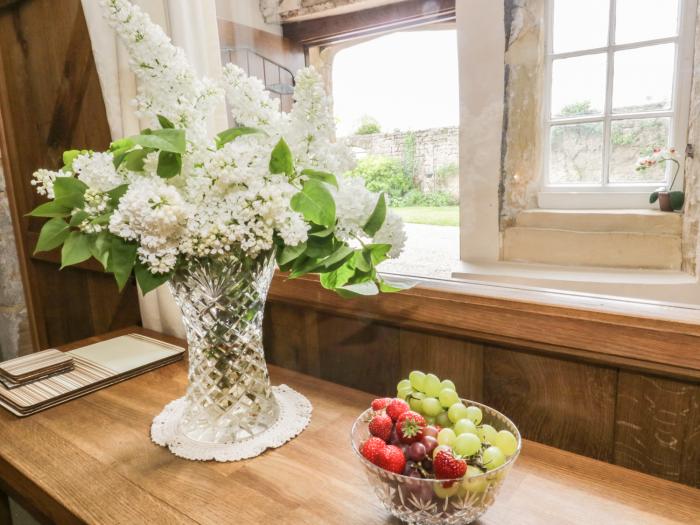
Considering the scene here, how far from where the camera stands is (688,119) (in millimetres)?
698

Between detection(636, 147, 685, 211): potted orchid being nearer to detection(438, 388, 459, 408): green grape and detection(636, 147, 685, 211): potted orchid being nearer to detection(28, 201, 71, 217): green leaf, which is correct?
detection(438, 388, 459, 408): green grape

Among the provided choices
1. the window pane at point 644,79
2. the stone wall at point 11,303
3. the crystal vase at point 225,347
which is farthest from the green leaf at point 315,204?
the stone wall at point 11,303

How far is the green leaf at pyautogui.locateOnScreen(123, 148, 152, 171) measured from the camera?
0.70 metres

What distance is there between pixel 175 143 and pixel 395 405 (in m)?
0.43

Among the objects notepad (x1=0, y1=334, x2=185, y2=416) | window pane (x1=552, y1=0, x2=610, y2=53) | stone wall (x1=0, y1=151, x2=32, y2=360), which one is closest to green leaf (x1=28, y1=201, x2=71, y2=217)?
notepad (x1=0, y1=334, x2=185, y2=416)

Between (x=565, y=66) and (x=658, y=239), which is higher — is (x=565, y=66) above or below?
above

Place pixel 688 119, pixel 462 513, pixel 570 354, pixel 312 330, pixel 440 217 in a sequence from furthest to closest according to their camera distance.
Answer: pixel 312 330 < pixel 440 217 < pixel 570 354 < pixel 688 119 < pixel 462 513

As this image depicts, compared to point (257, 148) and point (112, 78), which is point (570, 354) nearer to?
point (257, 148)

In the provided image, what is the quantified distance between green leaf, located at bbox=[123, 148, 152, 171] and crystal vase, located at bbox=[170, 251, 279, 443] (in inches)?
6.1

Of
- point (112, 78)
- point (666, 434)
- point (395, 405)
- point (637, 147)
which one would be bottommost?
point (666, 434)

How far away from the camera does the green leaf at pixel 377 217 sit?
2.38ft

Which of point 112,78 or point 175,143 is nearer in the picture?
point 175,143

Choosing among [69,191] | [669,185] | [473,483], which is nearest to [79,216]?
[69,191]

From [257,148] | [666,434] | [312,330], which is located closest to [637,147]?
[666,434]
